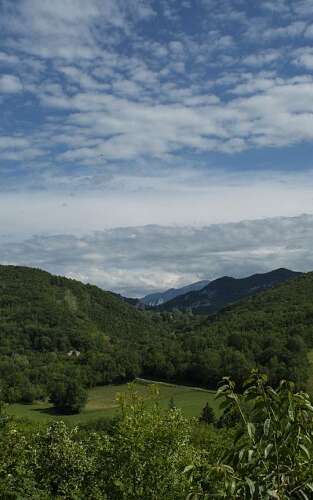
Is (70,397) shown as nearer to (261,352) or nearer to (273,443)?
(261,352)

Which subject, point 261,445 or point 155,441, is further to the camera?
point 155,441

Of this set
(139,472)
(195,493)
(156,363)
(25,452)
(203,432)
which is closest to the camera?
(195,493)

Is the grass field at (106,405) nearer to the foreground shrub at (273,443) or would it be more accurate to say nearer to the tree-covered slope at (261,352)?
the tree-covered slope at (261,352)

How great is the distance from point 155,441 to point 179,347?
173694mm

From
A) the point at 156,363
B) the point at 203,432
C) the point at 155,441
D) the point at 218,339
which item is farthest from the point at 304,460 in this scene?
the point at 218,339

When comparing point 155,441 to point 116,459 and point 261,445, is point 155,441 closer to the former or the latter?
point 116,459

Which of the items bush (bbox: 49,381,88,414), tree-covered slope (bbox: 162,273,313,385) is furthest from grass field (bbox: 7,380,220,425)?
tree-covered slope (bbox: 162,273,313,385)

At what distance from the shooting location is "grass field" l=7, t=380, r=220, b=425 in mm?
129250

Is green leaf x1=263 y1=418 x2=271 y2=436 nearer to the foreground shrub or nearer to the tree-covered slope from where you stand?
the foreground shrub

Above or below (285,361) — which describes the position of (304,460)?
above

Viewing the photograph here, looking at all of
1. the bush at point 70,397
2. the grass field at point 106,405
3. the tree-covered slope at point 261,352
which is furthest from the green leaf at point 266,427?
the bush at point 70,397

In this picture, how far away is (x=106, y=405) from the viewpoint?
152m

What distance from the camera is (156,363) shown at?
185125 mm

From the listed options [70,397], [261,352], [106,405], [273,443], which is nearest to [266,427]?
[273,443]
